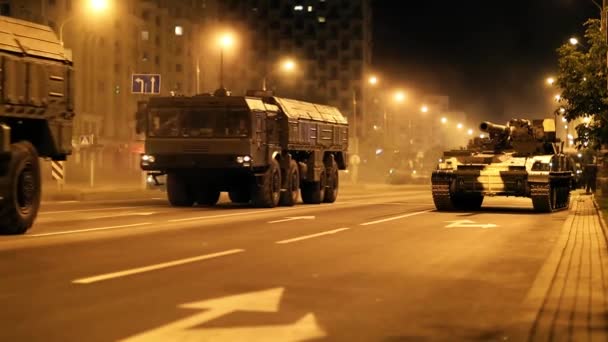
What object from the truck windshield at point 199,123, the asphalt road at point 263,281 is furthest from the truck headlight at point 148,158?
the asphalt road at point 263,281

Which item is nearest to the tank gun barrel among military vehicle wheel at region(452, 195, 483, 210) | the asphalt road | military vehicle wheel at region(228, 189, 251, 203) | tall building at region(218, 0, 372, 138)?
military vehicle wheel at region(452, 195, 483, 210)

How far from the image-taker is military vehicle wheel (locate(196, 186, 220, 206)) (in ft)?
97.6

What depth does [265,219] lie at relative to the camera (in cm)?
2216

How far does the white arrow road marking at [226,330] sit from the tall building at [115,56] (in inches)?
2351

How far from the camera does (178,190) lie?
28781mm

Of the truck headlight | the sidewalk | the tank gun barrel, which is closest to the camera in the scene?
the sidewalk

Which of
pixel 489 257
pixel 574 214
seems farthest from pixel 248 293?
pixel 574 214

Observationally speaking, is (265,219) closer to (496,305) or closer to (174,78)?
(496,305)

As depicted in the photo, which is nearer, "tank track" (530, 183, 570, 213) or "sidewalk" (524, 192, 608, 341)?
"sidewalk" (524, 192, 608, 341)

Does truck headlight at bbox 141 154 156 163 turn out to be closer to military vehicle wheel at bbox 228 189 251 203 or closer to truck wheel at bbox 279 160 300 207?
military vehicle wheel at bbox 228 189 251 203

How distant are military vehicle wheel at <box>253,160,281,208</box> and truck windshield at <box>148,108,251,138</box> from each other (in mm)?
1628

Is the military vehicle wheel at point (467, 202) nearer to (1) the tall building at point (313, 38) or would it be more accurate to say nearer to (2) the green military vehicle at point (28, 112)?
(2) the green military vehicle at point (28, 112)

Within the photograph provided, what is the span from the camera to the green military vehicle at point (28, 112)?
52.6ft

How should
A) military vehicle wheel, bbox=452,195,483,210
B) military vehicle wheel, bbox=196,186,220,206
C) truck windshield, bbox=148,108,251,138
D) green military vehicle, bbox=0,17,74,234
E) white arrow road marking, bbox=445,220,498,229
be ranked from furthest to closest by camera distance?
military vehicle wheel, bbox=196,186,220,206 < military vehicle wheel, bbox=452,195,483,210 < truck windshield, bbox=148,108,251,138 < white arrow road marking, bbox=445,220,498,229 < green military vehicle, bbox=0,17,74,234
